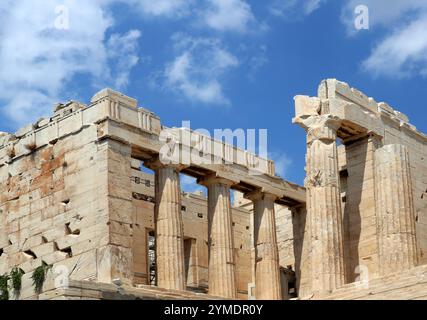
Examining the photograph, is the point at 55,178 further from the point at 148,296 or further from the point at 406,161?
the point at 406,161

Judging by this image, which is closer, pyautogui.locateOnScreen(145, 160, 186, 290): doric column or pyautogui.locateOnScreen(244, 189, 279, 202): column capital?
pyautogui.locateOnScreen(145, 160, 186, 290): doric column

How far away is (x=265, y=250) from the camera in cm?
3934

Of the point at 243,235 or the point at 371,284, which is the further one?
the point at 243,235

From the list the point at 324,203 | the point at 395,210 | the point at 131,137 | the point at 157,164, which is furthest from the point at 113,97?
the point at 395,210

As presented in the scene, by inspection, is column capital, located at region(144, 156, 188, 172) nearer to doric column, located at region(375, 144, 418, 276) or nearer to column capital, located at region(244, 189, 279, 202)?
column capital, located at region(244, 189, 279, 202)

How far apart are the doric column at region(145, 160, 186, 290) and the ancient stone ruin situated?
1.7 inches

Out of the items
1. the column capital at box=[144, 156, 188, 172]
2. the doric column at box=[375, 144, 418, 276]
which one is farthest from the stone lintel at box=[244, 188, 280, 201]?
the doric column at box=[375, 144, 418, 276]

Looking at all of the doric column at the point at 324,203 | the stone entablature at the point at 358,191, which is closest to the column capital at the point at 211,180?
the stone entablature at the point at 358,191

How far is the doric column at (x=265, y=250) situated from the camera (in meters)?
38.8

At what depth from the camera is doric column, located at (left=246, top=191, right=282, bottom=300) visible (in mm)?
38844

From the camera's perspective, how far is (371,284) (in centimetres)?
3041
